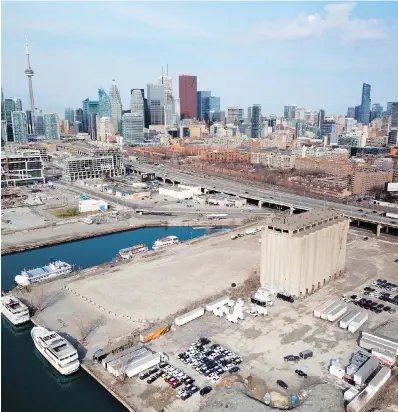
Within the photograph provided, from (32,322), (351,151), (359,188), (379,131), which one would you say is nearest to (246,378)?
(32,322)

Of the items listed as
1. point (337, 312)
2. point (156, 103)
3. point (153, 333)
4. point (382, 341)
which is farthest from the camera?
point (156, 103)

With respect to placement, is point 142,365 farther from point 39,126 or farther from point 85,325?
point 39,126

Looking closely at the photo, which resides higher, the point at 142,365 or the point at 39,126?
the point at 39,126

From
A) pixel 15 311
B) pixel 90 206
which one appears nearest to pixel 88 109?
pixel 90 206

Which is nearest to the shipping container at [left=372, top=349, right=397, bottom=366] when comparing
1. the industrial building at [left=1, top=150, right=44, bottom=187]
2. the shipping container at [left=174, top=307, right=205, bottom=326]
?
the shipping container at [left=174, top=307, right=205, bottom=326]

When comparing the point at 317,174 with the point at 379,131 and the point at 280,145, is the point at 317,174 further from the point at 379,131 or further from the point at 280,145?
the point at 379,131
